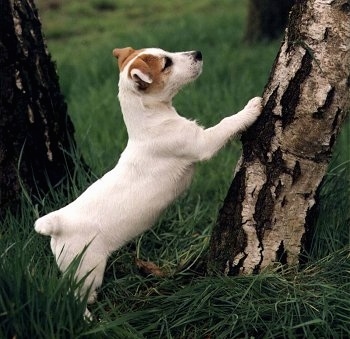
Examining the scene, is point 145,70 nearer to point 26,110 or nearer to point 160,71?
point 160,71

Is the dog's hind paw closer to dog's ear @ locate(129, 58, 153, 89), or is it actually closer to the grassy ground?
the grassy ground

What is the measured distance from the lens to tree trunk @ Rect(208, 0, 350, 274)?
312 centimetres

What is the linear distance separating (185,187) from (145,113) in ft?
1.18

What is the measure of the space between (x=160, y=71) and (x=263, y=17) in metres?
5.61

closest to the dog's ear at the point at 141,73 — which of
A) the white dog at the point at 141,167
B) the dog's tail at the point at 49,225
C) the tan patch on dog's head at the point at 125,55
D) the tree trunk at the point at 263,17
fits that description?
the white dog at the point at 141,167

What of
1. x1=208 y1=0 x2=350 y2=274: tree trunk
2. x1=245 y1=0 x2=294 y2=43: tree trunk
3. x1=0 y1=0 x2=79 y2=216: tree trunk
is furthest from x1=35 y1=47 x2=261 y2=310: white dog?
x1=245 y1=0 x2=294 y2=43: tree trunk

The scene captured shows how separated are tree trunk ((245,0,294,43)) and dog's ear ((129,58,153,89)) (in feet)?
18.2

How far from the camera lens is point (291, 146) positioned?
3184mm

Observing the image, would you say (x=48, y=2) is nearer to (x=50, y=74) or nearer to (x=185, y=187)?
(x=50, y=74)

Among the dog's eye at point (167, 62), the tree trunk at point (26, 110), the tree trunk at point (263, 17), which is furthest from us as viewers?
the tree trunk at point (263, 17)

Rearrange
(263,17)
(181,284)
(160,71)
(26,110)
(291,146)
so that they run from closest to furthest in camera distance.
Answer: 1. (291,146)
2. (160,71)
3. (181,284)
4. (26,110)
5. (263,17)

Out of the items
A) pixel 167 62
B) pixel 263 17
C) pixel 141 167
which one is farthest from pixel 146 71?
pixel 263 17

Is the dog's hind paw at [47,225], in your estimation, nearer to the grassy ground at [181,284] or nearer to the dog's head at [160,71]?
the grassy ground at [181,284]

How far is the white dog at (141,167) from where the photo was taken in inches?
128
